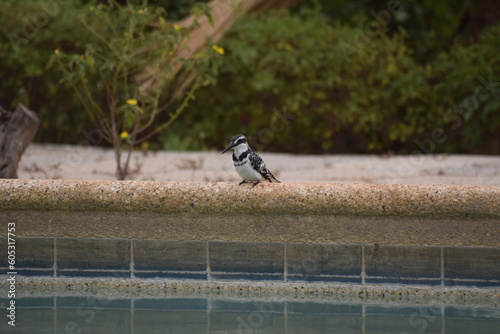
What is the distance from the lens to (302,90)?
1010cm

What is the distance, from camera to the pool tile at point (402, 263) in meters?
4.16

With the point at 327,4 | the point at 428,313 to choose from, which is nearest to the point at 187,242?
the point at 428,313

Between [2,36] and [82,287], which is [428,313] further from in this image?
[2,36]

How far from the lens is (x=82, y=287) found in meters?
4.30

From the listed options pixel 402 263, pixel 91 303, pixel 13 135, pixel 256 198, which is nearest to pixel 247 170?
pixel 256 198

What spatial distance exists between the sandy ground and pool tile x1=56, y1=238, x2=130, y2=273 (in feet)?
7.54

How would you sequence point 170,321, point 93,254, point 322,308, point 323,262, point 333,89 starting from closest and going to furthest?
point 170,321, point 322,308, point 323,262, point 93,254, point 333,89

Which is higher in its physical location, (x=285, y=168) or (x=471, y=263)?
(x=285, y=168)

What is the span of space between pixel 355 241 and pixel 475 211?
0.64 m

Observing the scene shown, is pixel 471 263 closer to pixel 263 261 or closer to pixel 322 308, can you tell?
pixel 322 308

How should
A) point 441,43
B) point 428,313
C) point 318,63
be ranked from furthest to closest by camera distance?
1. point 441,43
2. point 318,63
3. point 428,313

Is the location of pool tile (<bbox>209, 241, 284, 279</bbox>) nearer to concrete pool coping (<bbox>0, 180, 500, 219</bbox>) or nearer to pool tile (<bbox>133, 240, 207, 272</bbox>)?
pool tile (<bbox>133, 240, 207, 272</bbox>)

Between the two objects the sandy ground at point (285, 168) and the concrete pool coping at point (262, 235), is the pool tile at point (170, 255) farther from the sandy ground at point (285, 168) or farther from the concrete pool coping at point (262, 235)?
the sandy ground at point (285, 168)

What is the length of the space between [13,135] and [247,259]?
112 inches
